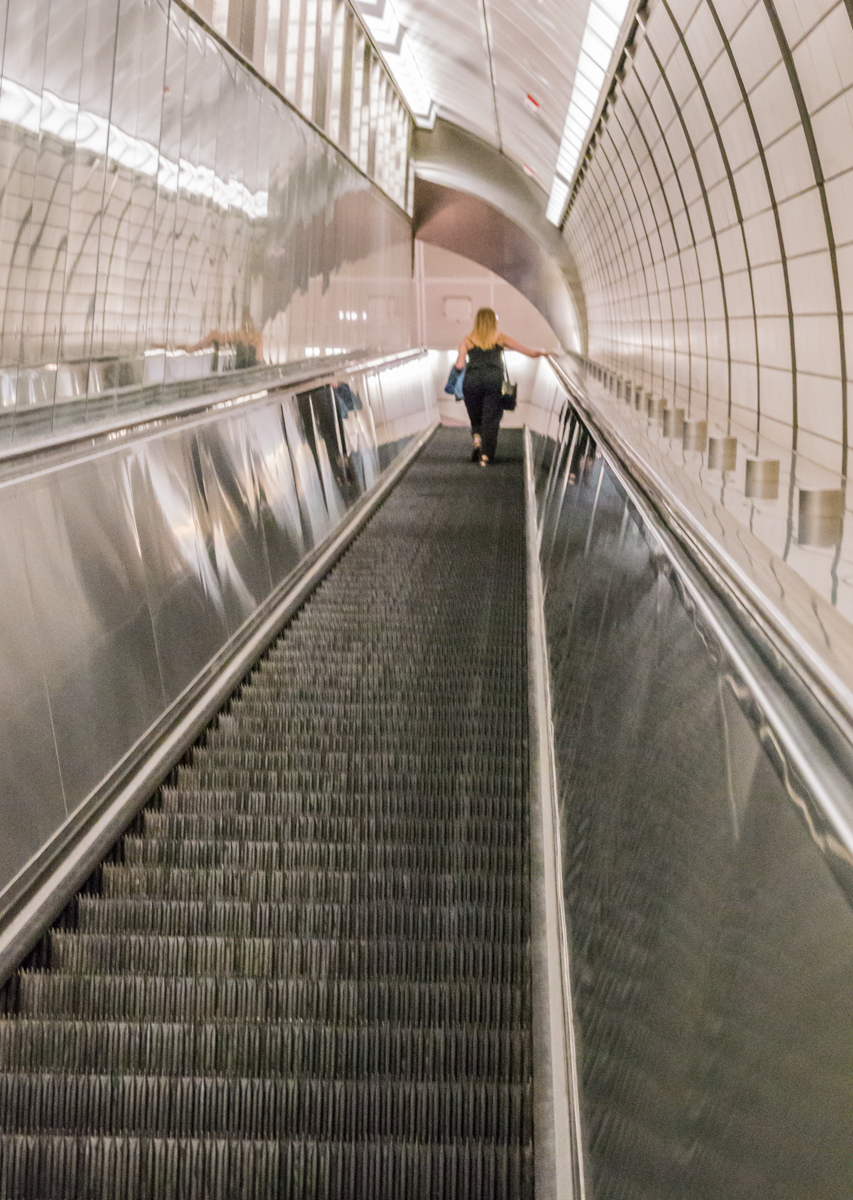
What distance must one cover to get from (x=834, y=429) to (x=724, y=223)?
2.68 meters

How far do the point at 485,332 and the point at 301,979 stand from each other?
11.2 metres

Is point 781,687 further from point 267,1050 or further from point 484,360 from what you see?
point 484,360

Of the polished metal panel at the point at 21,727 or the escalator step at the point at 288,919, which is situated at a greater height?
the polished metal panel at the point at 21,727

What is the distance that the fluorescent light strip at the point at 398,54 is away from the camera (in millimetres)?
15898

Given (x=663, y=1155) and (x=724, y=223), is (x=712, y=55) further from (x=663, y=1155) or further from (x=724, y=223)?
(x=663, y=1155)

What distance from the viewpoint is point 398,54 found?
61.8 feet

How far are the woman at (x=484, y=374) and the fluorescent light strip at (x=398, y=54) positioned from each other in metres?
4.34

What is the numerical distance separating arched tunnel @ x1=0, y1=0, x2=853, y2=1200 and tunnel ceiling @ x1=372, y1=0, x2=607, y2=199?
155 centimetres

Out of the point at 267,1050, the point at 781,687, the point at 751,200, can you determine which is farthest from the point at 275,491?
the point at 781,687

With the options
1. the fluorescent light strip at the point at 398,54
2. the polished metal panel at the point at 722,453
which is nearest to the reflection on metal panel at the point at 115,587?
the polished metal panel at the point at 722,453

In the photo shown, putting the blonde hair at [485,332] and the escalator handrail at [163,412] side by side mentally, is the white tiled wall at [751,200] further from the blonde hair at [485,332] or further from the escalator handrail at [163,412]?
the escalator handrail at [163,412]

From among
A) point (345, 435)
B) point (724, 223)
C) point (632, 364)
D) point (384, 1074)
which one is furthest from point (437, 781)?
point (632, 364)

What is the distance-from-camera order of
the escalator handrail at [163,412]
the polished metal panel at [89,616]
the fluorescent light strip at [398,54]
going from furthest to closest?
the fluorescent light strip at [398,54], the escalator handrail at [163,412], the polished metal panel at [89,616]

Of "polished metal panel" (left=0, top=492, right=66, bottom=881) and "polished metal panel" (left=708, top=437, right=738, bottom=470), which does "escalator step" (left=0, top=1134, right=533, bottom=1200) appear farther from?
"polished metal panel" (left=708, top=437, right=738, bottom=470)
